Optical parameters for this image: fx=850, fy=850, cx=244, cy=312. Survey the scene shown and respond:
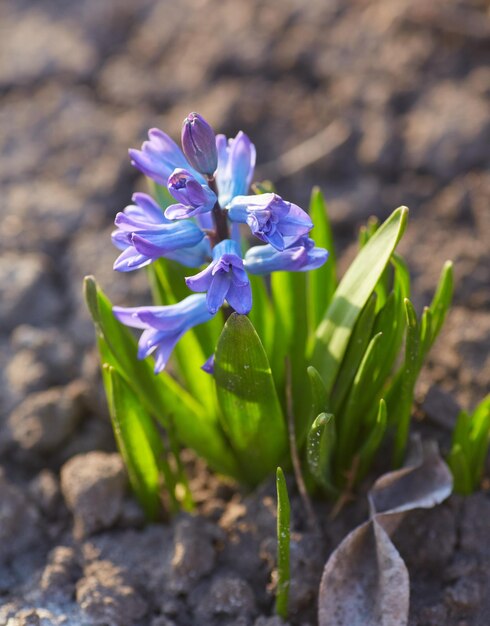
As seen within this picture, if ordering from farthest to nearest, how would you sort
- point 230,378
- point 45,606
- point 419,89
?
point 419,89
point 45,606
point 230,378

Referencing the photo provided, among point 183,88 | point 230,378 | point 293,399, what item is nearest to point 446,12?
point 183,88

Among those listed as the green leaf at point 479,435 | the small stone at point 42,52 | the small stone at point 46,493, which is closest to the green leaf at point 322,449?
the green leaf at point 479,435

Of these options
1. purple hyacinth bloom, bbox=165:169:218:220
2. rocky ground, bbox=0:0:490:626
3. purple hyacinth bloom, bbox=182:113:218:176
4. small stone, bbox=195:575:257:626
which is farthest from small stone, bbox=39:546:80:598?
purple hyacinth bloom, bbox=182:113:218:176

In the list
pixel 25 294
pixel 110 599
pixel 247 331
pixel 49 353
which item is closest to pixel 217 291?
pixel 247 331

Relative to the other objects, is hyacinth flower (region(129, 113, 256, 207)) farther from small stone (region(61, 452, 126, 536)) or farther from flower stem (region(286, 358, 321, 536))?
small stone (region(61, 452, 126, 536))

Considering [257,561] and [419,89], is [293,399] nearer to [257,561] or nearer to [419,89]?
[257,561]

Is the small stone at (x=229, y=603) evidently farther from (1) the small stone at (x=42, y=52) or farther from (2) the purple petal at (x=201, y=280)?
(1) the small stone at (x=42, y=52)
